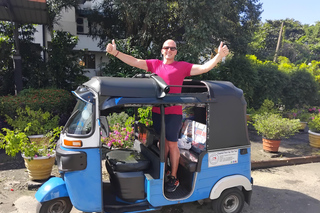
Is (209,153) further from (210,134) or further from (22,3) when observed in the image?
(22,3)

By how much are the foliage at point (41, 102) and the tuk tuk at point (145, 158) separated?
427 centimetres

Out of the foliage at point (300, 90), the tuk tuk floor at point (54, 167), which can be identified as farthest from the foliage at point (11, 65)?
the foliage at point (300, 90)

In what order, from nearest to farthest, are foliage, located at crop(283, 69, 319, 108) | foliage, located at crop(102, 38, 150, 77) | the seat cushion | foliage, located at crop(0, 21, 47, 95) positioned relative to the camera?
the seat cushion, foliage, located at crop(102, 38, 150, 77), foliage, located at crop(0, 21, 47, 95), foliage, located at crop(283, 69, 319, 108)

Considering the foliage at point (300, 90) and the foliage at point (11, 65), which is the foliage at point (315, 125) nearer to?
the foliage at point (300, 90)

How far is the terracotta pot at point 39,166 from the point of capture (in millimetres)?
4258

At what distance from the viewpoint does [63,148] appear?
3.02m

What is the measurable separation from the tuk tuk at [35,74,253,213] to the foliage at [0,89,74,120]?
4.27 m

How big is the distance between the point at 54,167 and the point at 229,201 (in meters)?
3.62

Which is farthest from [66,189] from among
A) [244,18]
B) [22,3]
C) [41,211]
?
[244,18]

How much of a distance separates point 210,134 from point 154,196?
112cm

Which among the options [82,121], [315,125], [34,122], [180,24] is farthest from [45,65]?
[315,125]

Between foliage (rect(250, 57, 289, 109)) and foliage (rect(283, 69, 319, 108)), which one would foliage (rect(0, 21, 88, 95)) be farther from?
foliage (rect(283, 69, 319, 108))

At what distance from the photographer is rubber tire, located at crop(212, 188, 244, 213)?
12.1ft

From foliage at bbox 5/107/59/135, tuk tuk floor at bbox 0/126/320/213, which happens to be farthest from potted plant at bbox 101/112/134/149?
foliage at bbox 5/107/59/135
